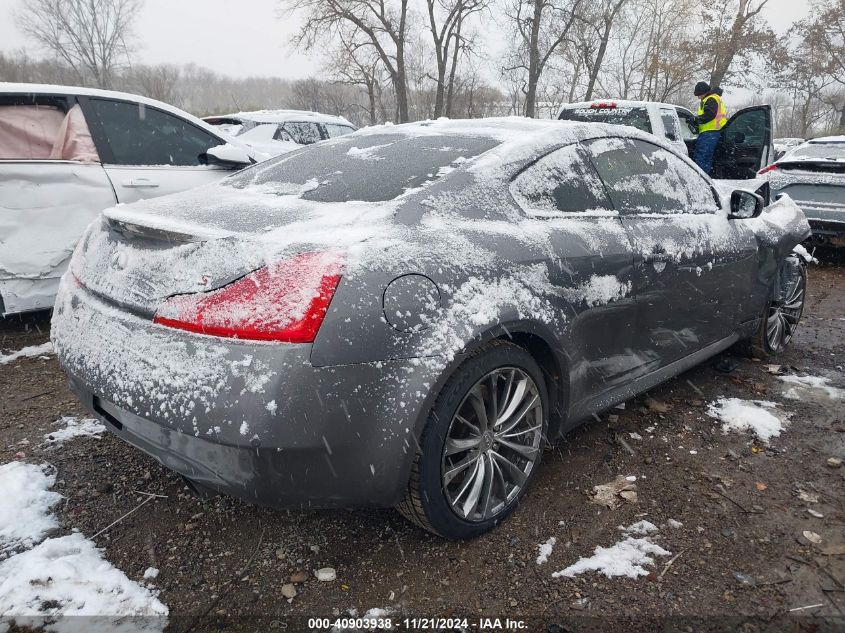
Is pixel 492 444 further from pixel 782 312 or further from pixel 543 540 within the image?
pixel 782 312

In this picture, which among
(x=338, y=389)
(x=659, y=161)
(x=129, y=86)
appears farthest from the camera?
(x=129, y=86)

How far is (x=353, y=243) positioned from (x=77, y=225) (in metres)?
3.00

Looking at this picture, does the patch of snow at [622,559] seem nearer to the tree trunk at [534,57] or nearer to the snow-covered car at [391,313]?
the snow-covered car at [391,313]

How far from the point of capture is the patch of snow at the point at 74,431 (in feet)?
8.99

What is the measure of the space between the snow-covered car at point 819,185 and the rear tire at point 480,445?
19.2 feet

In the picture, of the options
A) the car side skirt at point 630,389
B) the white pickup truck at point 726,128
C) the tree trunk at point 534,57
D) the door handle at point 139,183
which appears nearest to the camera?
the car side skirt at point 630,389

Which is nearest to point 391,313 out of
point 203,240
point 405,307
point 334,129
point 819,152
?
point 405,307

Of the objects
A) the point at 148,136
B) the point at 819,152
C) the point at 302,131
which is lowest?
the point at 148,136

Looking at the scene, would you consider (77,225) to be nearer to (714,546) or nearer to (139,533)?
(139,533)

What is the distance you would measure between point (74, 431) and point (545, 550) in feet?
7.57

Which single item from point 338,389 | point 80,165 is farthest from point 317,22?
point 338,389

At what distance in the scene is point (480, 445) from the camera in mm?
2039

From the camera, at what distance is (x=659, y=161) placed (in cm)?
301

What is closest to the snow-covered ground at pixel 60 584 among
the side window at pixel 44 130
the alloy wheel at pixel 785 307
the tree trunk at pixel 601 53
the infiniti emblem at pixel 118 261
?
the infiniti emblem at pixel 118 261
